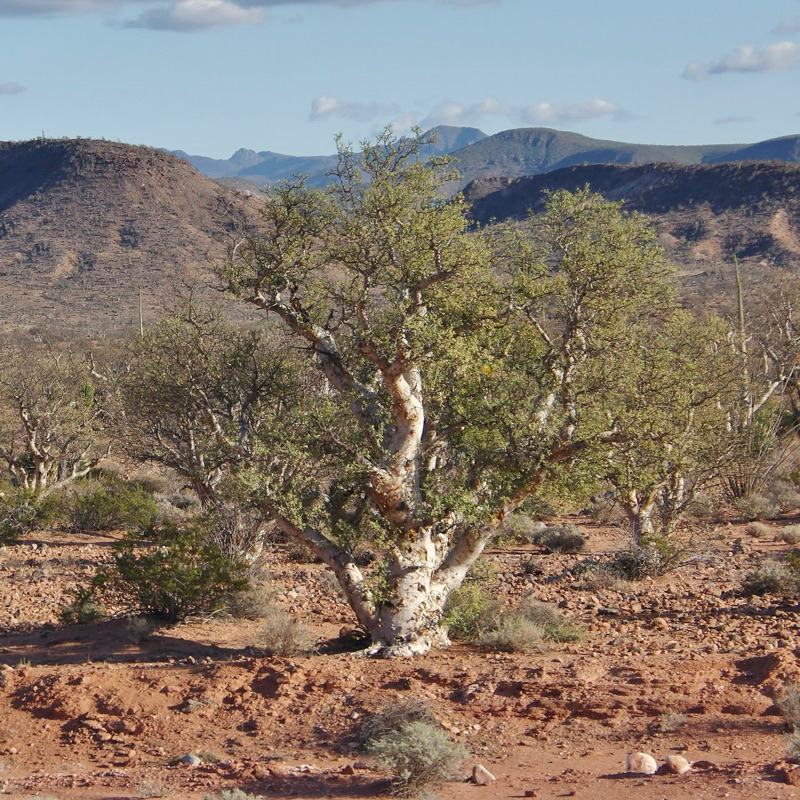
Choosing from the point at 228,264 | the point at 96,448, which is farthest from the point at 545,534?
the point at 96,448

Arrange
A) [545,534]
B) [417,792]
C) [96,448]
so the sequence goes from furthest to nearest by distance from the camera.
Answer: [96,448] → [545,534] → [417,792]

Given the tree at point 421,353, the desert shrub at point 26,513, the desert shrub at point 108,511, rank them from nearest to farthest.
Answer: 1. the tree at point 421,353
2. the desert shrub at point 26,513
3. the desert shrub at point 108,511

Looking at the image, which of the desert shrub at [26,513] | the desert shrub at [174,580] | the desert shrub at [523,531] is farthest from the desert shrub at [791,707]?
the desert shrub at [26,513]

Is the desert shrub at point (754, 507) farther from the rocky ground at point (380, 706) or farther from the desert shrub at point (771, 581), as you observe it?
the rocky ground at point (380, 706)

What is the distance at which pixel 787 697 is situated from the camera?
314 inches

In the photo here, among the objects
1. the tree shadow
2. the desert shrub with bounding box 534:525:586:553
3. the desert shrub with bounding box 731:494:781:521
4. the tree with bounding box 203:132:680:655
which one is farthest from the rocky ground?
the desert shrub with bounding box 731:494:781:521

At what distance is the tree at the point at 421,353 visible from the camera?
9797 millimetres

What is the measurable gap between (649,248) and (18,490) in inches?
577

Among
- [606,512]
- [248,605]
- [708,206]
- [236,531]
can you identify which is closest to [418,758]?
[248,605]

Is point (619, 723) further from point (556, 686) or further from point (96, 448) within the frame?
point (96, 448)

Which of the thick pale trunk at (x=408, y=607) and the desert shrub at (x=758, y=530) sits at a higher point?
the thick pale trunk at (x=408, y=607)

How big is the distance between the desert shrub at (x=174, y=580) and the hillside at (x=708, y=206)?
5592cm

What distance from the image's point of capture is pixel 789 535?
17.3 metres

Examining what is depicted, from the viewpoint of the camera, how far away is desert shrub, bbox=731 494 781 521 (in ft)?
63.7
